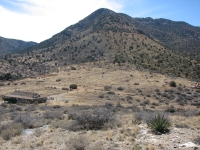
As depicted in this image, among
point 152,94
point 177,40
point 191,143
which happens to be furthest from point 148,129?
point 177,40

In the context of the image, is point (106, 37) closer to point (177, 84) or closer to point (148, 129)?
point (177, 84)

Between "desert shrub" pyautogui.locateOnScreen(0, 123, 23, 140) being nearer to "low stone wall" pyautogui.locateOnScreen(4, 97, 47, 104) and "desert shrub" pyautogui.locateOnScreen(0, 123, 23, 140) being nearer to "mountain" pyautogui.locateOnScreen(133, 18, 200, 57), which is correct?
"low stone wall" pyautogui.locateOnScreen(4, 97, 47, 104)

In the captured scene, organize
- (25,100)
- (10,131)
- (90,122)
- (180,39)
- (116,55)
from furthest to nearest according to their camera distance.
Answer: (180,39) < (116,55) < (25,100) < (90,122) < (10,131)

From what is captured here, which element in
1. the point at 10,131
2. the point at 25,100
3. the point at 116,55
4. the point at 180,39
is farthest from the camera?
the point at 180,39

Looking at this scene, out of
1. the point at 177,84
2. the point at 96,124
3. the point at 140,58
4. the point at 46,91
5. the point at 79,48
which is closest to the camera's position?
the point at 96,124

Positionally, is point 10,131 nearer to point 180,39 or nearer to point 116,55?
point 116,55

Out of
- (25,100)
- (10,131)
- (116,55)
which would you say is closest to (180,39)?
(116,55)

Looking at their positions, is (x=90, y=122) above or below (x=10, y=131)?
above

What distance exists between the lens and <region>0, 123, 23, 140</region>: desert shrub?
13.7 meters

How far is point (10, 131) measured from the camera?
559 inches

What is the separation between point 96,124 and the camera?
15.6 meters

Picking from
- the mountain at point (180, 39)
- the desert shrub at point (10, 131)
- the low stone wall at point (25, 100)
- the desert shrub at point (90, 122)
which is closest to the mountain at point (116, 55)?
the mountain at point (180, 39)

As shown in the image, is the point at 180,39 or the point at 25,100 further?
the point at 180,39

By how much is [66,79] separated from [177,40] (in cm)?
10528
